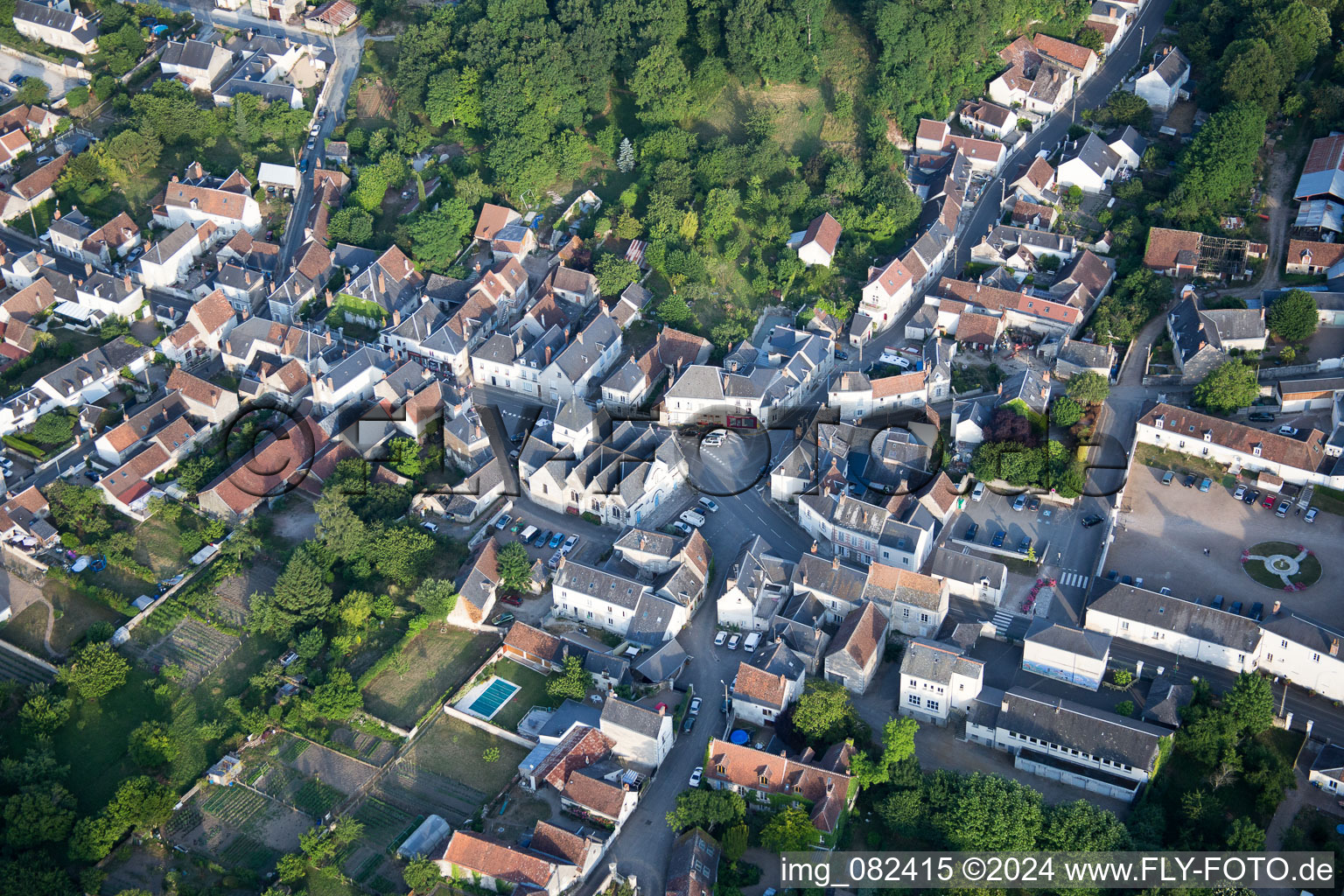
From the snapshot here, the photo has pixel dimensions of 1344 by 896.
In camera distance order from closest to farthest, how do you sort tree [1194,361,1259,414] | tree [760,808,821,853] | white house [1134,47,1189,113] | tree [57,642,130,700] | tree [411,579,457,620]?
1. tree [760,808,821,853]
2. tree [57,642,130,700]
3. tree [411,579,457,620]
4. tree [1194,361,1259,414]
5. white house [1134,47,1189,113]

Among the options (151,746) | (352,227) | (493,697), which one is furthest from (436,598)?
(352,227)

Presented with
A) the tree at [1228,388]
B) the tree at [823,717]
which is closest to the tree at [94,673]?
the tree at [823,717]

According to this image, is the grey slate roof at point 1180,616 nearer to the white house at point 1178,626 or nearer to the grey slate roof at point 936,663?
the white house at point 1178,626

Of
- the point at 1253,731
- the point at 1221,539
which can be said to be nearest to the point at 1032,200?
the point at 1221,539

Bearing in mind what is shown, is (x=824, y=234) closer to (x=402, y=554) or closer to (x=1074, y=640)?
(x=1074, y=640)

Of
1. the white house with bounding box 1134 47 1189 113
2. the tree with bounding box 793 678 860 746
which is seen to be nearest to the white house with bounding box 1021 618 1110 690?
the tree with bounding box 793 678 860 746

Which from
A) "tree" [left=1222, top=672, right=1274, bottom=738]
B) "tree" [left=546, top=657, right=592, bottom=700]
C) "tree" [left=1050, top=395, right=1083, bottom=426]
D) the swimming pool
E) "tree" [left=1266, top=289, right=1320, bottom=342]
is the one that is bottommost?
the swimming pool

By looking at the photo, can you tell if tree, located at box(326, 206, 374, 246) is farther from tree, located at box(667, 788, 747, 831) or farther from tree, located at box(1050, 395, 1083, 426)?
tree, located at box(667, 788, 747, 831)
